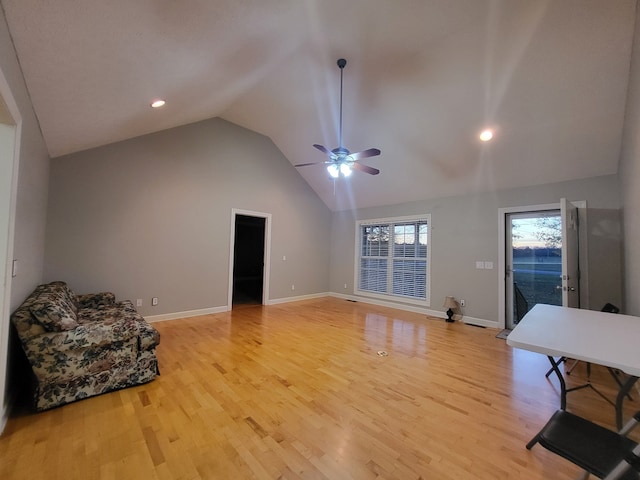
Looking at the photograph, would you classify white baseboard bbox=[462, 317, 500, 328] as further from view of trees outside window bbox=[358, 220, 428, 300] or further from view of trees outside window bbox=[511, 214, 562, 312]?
view of trees outside window bbox=[358, 220, 428, 300]

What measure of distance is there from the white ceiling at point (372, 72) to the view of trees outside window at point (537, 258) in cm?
74

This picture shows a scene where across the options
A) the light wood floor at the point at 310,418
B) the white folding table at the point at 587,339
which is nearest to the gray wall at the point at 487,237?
the light wood floor at the point at 310,418

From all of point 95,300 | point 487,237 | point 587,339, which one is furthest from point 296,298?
point 587,339

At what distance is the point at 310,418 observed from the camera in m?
1.98

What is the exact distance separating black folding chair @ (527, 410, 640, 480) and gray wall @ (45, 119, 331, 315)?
495cm

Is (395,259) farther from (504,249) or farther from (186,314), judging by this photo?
(186,314)

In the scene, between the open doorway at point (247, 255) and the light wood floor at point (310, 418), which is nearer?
the light wood floor at point (310, 418)

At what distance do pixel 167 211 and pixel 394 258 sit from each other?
15.8 ft

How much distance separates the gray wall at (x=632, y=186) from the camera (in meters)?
2.36

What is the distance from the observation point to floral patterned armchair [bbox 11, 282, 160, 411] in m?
2.00

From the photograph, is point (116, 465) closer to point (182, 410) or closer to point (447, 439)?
point (182, 410)

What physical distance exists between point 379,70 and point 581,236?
12.4 feet

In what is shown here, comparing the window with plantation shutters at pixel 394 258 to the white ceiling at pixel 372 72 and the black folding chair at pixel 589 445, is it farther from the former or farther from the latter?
the black folding chair at pixel 589 445

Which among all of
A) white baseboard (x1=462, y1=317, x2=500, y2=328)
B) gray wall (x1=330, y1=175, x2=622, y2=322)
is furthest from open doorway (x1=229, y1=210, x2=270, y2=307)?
white baseboard (x1=462, y1=317, x2=500, y2=328)
